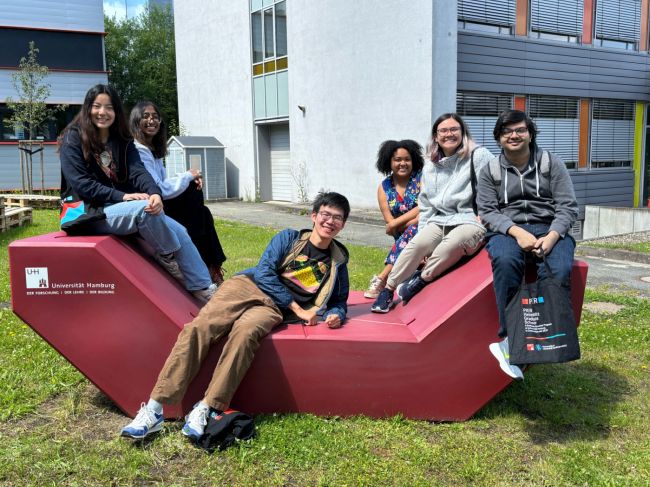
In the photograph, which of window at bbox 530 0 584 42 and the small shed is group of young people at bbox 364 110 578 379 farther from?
the small shed

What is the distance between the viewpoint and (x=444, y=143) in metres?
4.36

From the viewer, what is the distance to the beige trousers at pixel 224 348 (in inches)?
133

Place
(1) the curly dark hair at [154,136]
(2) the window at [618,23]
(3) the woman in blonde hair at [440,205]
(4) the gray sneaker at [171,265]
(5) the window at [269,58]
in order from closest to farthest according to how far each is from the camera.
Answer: (4) the gray sneaker at [171,265]
(3) the woman in blonde hair at [440,205]
(1) the curly dark hair at [154,136]
(2) the window at [618,23]
(5) the window at [269,58]

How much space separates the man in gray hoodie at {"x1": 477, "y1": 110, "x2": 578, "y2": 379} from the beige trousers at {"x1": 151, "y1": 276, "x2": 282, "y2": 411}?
1337 mm

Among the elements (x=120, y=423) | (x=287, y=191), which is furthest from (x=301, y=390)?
(x=287, y=191)

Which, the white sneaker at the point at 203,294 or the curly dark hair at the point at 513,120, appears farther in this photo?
the white sneaker at the point at 203,294

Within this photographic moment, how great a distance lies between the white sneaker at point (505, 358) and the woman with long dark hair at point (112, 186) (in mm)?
1990

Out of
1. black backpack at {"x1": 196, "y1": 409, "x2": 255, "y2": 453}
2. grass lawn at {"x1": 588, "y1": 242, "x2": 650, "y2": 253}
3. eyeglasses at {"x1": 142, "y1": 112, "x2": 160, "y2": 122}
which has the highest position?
eyeglasses at {"x1": 142, "y1": 112, "x2": 160, "y2": 122}

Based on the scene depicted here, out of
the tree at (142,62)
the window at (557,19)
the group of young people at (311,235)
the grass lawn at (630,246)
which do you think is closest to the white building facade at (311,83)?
the window at (557,19)

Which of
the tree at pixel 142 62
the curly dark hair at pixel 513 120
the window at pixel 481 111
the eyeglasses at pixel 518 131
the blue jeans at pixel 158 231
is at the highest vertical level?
the tree at pixel 142 62

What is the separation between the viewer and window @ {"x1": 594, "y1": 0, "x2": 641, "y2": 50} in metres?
16.0

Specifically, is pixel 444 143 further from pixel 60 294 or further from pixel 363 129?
pixel 363 129

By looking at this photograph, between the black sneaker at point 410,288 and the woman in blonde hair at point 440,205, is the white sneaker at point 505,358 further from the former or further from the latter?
the black sneaker at point 410,288

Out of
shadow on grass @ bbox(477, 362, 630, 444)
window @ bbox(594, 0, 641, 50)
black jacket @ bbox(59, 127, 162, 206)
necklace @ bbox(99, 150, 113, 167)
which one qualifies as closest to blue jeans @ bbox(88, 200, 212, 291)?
black jacket @ bbox(59, 127, 162, 206)
